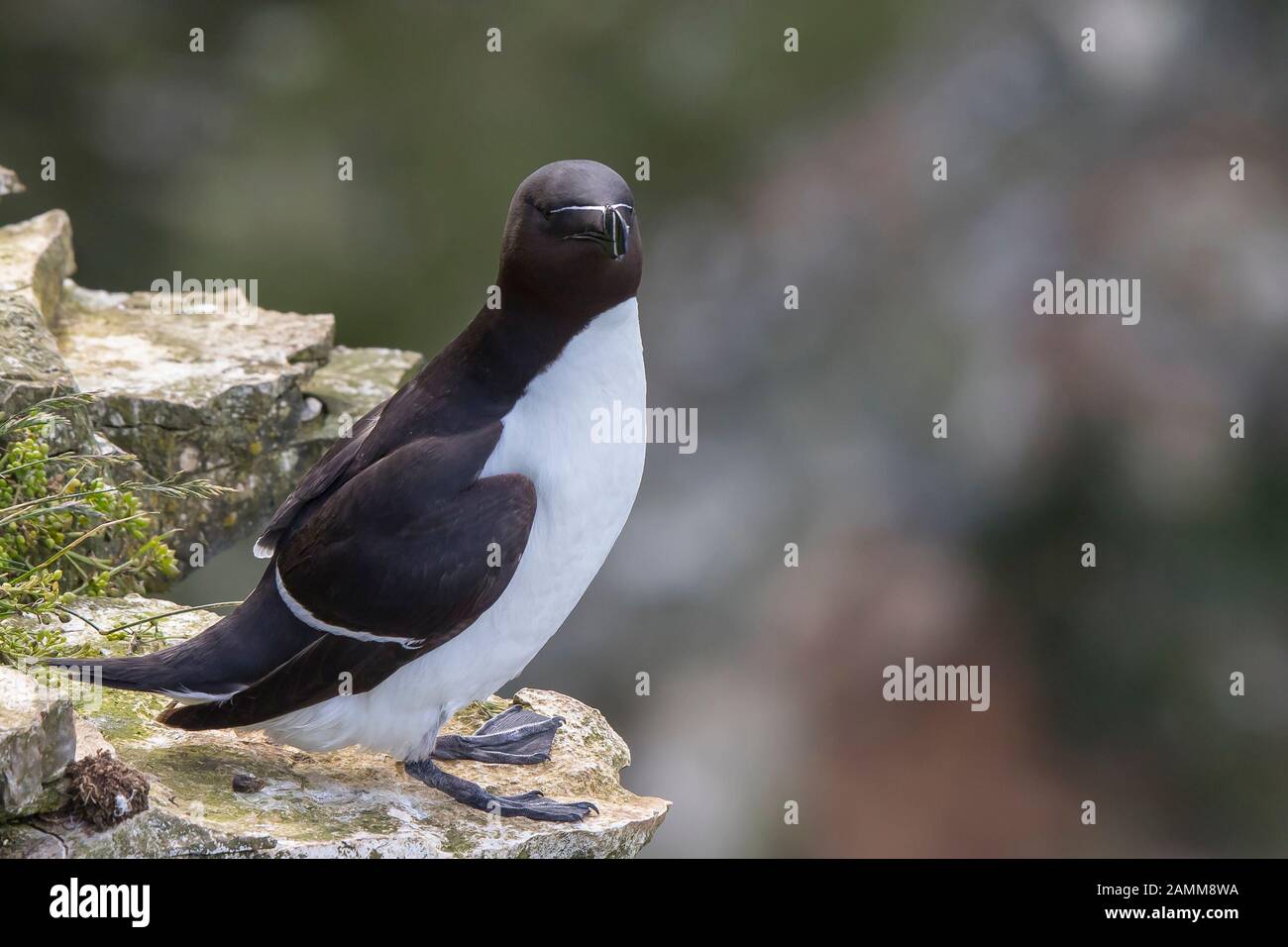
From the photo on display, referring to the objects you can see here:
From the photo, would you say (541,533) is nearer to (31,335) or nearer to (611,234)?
(611,234)

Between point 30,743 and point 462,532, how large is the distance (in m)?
1.17

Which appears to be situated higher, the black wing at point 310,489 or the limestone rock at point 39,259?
the limestone rock at point 39,259

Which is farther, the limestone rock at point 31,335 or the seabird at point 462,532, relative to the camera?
the limestone rock at point 31,335

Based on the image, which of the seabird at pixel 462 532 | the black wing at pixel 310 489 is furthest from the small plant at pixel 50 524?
the seabird at pixel 462 532

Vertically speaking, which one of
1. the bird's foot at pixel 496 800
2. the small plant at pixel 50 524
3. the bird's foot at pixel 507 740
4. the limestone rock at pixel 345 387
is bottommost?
the bird's foot at pixel 496 800

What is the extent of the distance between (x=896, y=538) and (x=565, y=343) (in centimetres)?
742

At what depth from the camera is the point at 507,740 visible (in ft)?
16.3

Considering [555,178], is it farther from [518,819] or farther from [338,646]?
[518,819]

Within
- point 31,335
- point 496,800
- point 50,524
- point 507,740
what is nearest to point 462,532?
point 496,800

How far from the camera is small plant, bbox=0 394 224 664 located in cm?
444

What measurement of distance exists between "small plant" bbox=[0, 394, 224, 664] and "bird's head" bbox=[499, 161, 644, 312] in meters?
1.18

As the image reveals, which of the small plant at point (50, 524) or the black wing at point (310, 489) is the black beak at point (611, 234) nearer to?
the black wing at point (310, 489)

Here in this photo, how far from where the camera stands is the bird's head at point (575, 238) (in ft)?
13.8

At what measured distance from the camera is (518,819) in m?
4.44
